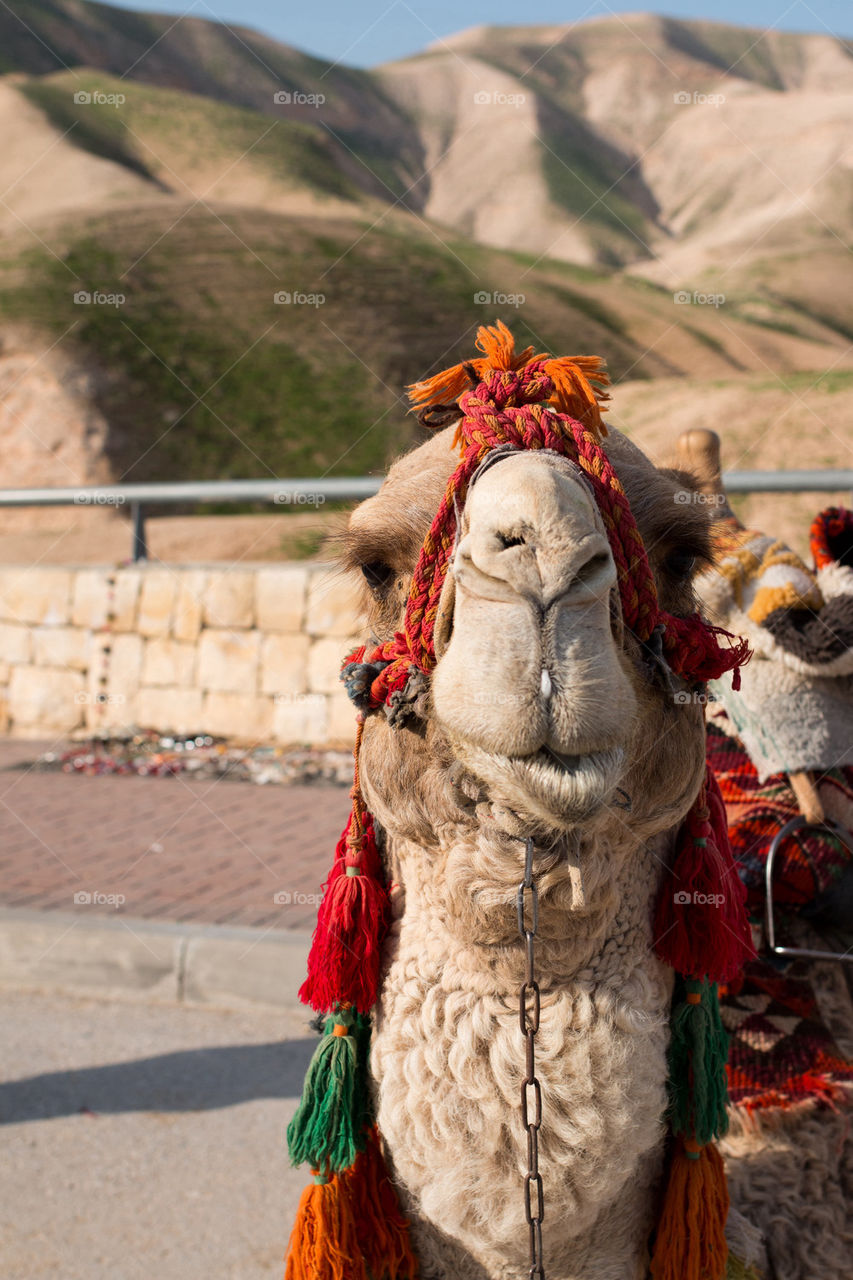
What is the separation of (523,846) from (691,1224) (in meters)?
0.73

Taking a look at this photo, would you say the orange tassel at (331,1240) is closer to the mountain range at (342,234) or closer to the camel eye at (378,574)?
the camel eye at (378,574)

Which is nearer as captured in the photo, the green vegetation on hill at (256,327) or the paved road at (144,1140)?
the paved road at (144,1140)

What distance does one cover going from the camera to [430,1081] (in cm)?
167

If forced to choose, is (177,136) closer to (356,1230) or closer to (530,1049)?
(356,1230)

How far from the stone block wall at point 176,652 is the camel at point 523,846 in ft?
21.0

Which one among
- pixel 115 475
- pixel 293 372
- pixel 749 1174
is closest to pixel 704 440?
pixel 749 1174

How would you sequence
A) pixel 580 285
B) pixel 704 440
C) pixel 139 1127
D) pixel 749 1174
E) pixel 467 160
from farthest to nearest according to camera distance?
pixel 467 160, pixel 580 285, pixel 139 1127, pixel 704 440, pixel 749 1174

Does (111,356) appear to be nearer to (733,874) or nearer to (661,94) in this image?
(733,874)

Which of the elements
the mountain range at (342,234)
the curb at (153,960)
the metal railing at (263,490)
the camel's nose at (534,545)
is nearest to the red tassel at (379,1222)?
the camel's nose at (534,545)

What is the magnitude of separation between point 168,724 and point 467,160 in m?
109

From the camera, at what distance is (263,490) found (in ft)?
27.0

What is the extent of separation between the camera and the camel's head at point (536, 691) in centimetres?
132

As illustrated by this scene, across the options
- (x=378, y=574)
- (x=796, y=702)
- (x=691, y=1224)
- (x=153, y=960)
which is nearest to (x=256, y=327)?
(x=153, y=960)

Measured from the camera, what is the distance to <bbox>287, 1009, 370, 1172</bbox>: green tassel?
1822 mm
